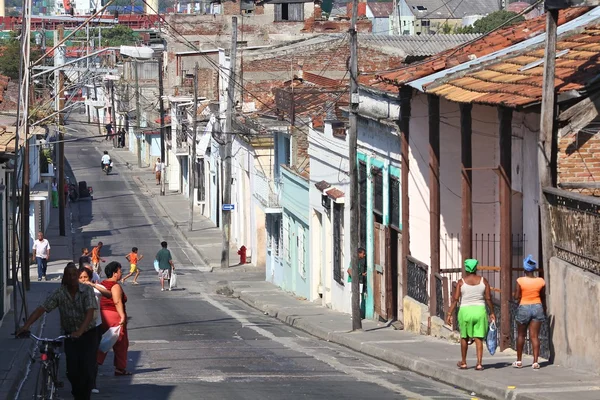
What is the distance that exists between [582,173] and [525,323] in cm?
219

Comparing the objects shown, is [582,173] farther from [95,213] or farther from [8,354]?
[95,213]

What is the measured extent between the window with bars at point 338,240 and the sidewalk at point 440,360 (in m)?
0.90

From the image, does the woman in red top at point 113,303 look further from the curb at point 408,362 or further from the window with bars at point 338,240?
the window with bars at point 338,240

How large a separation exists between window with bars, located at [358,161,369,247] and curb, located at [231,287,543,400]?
2255 mm

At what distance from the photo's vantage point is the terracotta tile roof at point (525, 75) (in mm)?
15461

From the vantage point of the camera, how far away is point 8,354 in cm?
1717

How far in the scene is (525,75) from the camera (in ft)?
55.4

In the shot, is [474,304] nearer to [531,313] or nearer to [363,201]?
[531,313]

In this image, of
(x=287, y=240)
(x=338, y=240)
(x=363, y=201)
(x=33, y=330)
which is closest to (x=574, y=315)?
(x=363, y=201)

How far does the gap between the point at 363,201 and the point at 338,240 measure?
3.01 meters

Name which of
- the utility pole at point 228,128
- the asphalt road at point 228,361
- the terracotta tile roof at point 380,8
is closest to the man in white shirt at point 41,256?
the asphalt road at point 228,361

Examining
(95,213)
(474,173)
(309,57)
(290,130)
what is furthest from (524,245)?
(95,213)

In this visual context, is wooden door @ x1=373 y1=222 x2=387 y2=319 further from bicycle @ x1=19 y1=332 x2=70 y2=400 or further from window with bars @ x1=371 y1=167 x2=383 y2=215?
bicycle @ x1=19 y1=332 x2=70 y2=400

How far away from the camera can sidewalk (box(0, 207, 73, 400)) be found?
48.6ft
